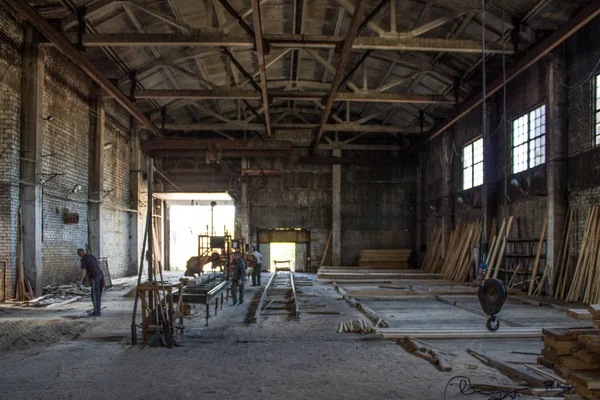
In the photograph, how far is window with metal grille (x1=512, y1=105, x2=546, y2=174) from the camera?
13.4m

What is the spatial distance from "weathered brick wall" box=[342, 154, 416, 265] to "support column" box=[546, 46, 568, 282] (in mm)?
11631

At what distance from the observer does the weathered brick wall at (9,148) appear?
11414mm

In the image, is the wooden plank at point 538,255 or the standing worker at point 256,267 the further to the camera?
the standing worker at point 256,267

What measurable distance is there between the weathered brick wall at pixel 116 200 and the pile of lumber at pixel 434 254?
1262 cm

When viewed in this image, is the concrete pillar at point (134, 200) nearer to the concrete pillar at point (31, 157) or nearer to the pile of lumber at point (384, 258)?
the concrete pillar at point (31, 157)

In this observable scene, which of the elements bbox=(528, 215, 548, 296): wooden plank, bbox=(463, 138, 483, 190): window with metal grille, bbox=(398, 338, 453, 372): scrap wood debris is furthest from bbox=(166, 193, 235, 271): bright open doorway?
bbox=(398, 338, 453, 372): scrap wood debris

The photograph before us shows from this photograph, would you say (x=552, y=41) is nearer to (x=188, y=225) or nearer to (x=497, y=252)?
(x=497, y=252)

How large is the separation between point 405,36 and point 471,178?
8293mm

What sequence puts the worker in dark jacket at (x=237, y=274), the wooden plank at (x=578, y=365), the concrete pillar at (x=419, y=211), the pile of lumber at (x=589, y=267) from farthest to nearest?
the concrete pillar at (x=419, y=211) < the worker in dark jacket at (x=237, y=274) < the pile of lumber at (x=589, y=267) < the wooden plank at (x=578, y=365)

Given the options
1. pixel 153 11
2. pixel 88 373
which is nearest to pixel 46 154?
pixel 153 11

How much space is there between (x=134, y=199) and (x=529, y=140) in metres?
15.2

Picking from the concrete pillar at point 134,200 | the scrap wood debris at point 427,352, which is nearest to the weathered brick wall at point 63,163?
the concrete pillar at point 134,200

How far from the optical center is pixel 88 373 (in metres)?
5.84

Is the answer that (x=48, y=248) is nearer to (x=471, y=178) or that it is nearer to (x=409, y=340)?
(x=409, y=340)
